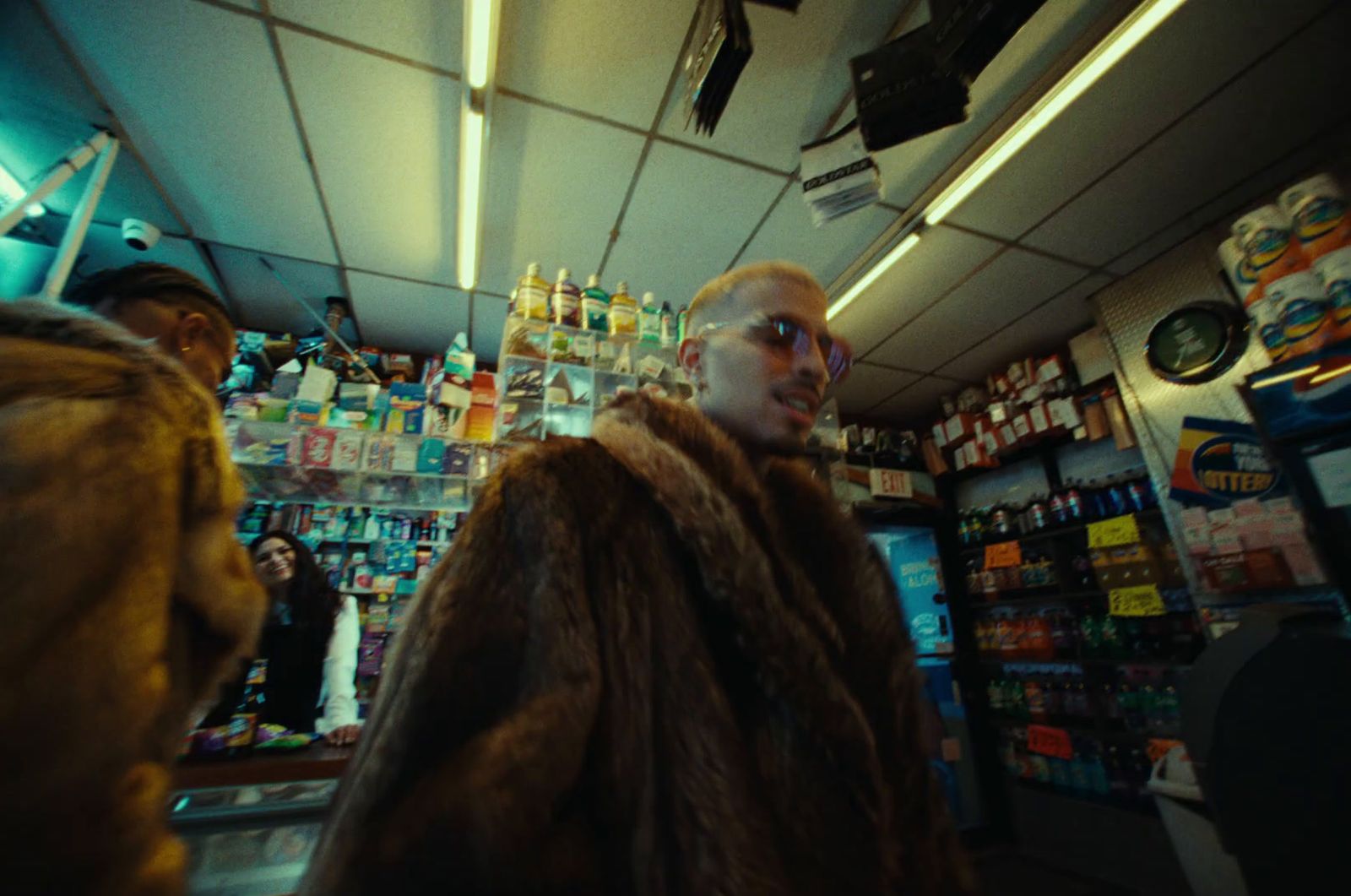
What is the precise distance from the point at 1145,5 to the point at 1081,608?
153 inches

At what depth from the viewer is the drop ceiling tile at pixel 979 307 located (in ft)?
10.8

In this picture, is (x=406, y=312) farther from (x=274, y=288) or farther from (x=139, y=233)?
(x=139, y=233)

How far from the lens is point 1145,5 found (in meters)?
1.81

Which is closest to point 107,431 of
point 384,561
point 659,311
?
point 659,311

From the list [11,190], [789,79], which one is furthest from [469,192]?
[11,190]

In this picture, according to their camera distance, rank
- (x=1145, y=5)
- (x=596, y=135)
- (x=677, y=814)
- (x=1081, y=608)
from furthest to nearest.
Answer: (x=1081, y=608)
(x=596, y=135)
(x=1145, y=5)
(x=677, y=814)

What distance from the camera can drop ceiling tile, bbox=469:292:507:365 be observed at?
3.58m

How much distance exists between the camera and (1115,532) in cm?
357

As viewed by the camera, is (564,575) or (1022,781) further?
(1022,781)

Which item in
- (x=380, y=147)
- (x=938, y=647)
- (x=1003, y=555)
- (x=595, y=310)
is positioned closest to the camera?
(x=380, y=147)

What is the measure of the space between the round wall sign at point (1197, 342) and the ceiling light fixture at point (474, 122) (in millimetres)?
4163

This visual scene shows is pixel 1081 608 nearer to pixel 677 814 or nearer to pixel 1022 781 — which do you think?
pixel 1022 781

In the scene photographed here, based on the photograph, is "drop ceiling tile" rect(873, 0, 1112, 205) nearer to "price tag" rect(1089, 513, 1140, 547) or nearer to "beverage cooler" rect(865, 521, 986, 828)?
"beverage cooler" rect(865, 521, 986, 828)

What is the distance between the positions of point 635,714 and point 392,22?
2604mm
